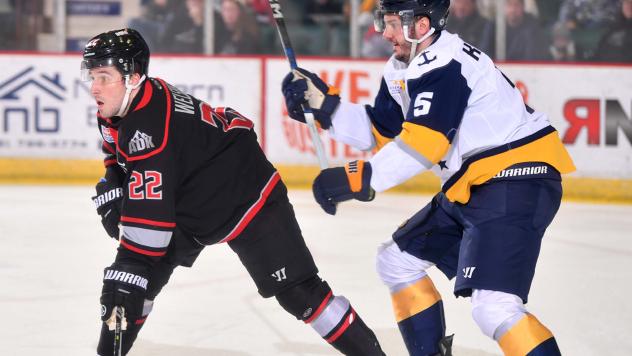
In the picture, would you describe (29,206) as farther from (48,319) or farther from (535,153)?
(535,153)

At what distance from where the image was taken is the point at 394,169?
2.56 meters

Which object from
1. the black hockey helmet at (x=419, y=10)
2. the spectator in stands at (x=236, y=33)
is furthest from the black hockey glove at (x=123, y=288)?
the spectator in stands at (x=236, y=33)

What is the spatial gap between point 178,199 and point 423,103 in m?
0.67

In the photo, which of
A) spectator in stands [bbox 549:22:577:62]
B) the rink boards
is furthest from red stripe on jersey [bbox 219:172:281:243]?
spectator in stands [bbox 549:22:577:62]

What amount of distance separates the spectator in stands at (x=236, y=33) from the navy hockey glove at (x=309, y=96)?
451cm

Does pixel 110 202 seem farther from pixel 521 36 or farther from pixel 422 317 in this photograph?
pixel 521 36

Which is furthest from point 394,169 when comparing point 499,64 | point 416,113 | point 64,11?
point 64,11

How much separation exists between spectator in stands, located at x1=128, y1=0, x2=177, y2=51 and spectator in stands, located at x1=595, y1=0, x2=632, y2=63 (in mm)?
2708

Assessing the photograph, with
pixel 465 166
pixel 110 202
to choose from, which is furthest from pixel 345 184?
pixel 110 202

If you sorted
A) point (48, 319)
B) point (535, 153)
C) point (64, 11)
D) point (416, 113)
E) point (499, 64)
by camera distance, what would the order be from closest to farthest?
point (416, 113)
point (535, 153)
point (48, 319)
point (499, 64)
point (64, 11)

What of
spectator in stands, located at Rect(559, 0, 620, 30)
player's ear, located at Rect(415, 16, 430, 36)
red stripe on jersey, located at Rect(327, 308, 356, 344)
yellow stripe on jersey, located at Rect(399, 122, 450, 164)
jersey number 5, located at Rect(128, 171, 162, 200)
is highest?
spectator in stands, located at Rect(559, 0, 620, 30)

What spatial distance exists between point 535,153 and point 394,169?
1.26 feet

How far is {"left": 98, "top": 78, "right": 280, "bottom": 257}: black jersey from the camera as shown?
8.62 feet

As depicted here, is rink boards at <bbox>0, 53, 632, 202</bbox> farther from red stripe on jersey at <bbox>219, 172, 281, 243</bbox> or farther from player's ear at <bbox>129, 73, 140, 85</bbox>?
player's ear at <bbox>129, 73, 140, 85</bbox>
